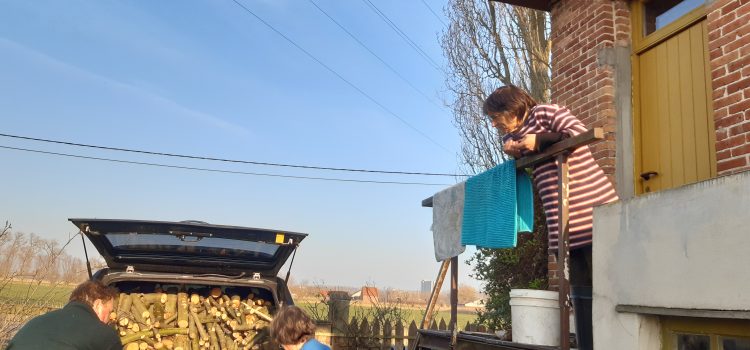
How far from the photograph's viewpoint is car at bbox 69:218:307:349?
16.9 feet

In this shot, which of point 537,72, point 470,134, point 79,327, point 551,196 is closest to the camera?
point 79,327

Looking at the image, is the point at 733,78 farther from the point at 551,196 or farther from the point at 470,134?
the point at 470,134

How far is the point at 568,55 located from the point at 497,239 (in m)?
2.97

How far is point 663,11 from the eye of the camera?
591 centimetres

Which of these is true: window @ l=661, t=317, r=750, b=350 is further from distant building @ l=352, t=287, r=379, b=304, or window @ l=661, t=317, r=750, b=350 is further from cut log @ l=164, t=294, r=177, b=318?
distant building @ l=352, t=287, r=379, b=304

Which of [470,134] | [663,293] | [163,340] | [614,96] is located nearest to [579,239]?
[663,293]

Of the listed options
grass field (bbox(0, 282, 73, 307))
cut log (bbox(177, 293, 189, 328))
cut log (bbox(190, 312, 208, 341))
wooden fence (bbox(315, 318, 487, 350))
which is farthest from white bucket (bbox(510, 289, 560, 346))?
grass field (bbox(0, 282, 73, 307))

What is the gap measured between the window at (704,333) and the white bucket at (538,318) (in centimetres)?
72

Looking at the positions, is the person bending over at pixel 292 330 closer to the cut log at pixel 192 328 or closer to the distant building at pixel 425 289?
the cut log at pixel 192 328

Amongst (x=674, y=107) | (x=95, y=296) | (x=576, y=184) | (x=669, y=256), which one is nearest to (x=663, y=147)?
(x=674, y=107)

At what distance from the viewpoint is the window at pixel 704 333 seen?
3150mm

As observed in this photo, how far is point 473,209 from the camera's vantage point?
4977 mm

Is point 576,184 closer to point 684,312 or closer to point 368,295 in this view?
point 684,312

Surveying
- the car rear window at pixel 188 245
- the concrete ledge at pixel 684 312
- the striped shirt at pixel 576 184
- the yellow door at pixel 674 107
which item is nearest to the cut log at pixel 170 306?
the car rear window at pixel 188 245
